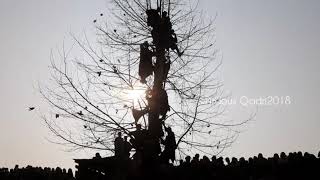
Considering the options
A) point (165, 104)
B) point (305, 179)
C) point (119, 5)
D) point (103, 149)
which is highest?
point (119, 5)

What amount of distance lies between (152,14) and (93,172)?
628 cm

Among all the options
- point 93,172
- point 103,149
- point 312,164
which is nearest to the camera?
point 312,164

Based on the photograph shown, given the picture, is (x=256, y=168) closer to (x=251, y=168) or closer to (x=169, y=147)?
(x=251, y=168)

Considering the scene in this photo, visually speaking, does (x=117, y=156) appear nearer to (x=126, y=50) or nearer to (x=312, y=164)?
(x=312, y=164)

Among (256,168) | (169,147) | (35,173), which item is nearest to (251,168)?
(256,168)

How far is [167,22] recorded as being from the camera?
53.0 feet

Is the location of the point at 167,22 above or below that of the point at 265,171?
above

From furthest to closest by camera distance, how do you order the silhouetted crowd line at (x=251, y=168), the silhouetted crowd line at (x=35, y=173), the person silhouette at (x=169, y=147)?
1. the silhouetted crowd line at (x=35, y=173)
2. the person silhouette at (x=169, y=147)
3. the silhouetted crowd line at (x=251, y=168)

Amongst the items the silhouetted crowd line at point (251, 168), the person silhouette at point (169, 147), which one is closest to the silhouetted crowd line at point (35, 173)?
the person silhouette at point (169, 147)

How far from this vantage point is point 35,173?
1739cm

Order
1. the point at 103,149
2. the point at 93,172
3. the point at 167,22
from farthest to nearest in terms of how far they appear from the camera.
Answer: the point at 167,22
the point at 103,149
the point at 93,172

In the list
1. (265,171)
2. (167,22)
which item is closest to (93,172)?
(265,171)

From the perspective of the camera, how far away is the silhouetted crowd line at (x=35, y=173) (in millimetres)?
16547

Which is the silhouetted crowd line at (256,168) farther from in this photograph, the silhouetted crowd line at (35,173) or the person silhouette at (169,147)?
the silhouetted crowd line at (35,173)
